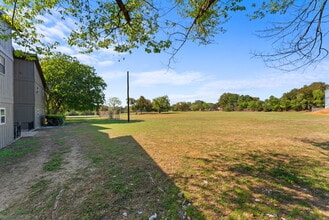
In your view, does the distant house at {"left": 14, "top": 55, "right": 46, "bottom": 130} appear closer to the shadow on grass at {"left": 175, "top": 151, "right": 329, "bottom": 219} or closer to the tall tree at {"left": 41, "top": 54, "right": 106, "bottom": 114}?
the tall tree at {"left": 41, "top": 54, "right": 106, "bottom": 114}

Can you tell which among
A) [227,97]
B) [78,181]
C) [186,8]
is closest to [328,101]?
[227,97]

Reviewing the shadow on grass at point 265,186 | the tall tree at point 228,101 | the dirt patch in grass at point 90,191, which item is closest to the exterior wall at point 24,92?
the dirt patch in grass at point 90,191

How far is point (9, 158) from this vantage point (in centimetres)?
600

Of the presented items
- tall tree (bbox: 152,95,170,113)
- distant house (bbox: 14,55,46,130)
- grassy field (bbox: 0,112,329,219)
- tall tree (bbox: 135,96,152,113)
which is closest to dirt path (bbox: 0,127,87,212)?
grassy field (bbox: 0,112,329,219)

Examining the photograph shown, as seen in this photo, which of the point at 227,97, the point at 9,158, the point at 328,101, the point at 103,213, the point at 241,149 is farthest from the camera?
the point at 227,97

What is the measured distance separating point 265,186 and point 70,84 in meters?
24.9

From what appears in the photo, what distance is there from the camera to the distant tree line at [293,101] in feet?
170

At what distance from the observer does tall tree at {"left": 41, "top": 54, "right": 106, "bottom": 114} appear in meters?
22.6

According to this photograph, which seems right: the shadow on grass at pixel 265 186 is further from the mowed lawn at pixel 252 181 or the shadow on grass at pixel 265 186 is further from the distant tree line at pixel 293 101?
the distant tree line at pixel 293 101

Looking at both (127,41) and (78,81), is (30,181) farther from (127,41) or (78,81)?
(78,81)

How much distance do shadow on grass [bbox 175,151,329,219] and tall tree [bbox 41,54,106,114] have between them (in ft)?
72.1

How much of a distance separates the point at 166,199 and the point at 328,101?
54.4m


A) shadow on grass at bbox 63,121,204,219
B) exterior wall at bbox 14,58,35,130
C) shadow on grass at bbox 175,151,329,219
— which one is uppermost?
exterior wall at bbox 14,58,35,130

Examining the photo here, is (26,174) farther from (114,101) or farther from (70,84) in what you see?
(114,101)
